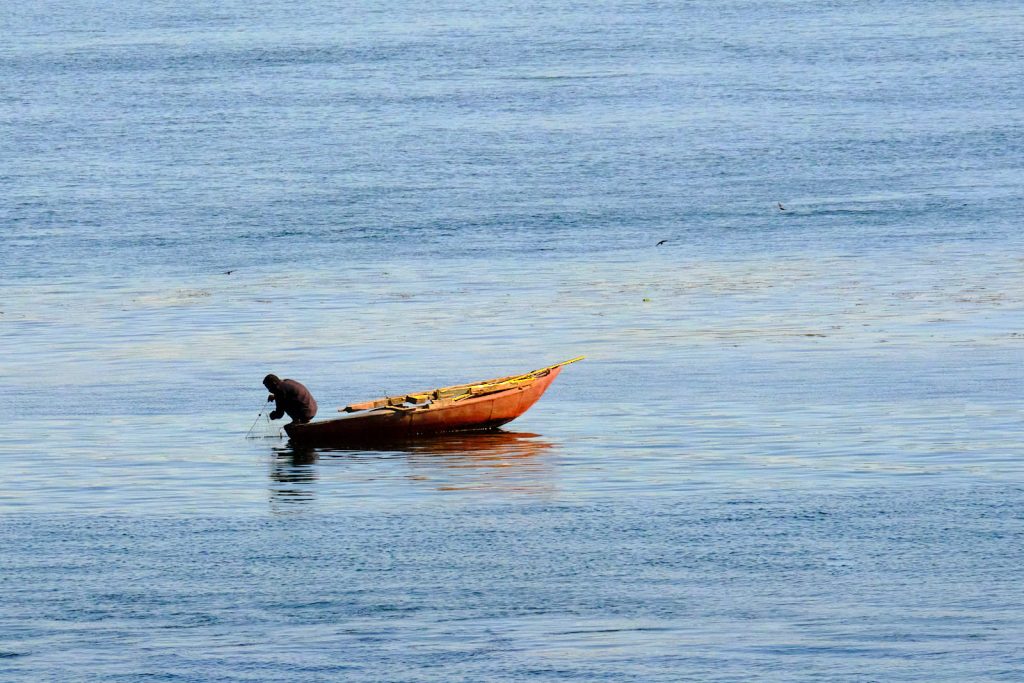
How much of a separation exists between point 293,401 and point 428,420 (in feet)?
10.3

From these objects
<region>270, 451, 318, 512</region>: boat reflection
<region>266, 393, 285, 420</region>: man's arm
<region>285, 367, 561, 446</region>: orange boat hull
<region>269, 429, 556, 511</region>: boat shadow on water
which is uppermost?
<region>266, 393, 285, 420</region>: man's arm

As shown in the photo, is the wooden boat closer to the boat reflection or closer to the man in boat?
the man in boat

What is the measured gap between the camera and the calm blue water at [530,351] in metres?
27.0

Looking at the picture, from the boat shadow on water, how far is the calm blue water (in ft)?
0.58

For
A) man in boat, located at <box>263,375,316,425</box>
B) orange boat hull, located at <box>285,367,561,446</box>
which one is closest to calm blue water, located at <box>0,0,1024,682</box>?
orange boat hull, located at <box>285,367,561,446</box>

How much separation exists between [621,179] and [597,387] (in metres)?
53.1

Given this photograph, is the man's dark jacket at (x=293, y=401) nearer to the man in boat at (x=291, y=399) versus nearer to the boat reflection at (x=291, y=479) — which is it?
the man in boat at (x=291, y=399)

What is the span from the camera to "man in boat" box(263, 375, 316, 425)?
42.2m

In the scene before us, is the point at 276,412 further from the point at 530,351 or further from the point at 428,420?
the point at 530,351

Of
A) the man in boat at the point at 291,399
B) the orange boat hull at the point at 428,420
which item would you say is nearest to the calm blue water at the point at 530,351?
the orange boat hull at the point at 428,420

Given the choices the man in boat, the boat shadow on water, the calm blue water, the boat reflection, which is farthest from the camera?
the man in boat

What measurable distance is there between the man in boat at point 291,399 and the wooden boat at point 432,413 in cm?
34

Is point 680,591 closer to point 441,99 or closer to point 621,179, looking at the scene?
point 621,179

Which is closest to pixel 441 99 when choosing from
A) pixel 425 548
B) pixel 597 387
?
pixel 597 387
